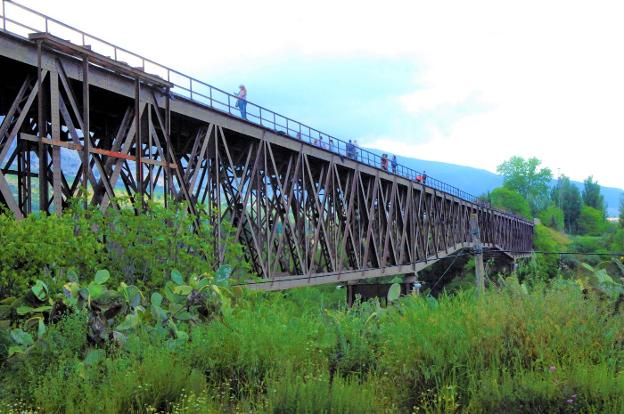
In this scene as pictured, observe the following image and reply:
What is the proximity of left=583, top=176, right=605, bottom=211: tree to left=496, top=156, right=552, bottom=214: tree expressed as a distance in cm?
1654

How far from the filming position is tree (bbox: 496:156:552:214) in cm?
15862

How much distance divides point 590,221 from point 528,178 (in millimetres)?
19465

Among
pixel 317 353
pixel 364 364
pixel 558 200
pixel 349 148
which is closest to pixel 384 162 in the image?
pixel 349 148

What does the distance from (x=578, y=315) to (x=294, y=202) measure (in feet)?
79.0

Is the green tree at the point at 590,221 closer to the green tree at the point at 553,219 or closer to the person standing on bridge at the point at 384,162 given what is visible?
the green tree at the point at 553,219

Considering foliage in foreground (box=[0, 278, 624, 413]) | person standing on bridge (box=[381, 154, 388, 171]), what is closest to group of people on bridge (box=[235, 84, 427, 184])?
person standing on bridge (box=[381, 154, 388, 171])

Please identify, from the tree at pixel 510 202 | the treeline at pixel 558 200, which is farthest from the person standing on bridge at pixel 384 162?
the treeline at pixel 558 200

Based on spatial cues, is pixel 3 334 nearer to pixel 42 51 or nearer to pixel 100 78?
pixel 42 51

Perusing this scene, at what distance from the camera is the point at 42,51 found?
49.8 ft

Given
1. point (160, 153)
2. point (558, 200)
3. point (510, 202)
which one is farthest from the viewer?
point (558, 200)

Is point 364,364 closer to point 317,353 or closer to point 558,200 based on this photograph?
point 317,353

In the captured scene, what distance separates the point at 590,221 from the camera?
6270 inches

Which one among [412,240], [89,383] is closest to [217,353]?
[89,383]

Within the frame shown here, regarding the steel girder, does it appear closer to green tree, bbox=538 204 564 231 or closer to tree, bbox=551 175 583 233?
green tree, bbox=538 204 564 231
